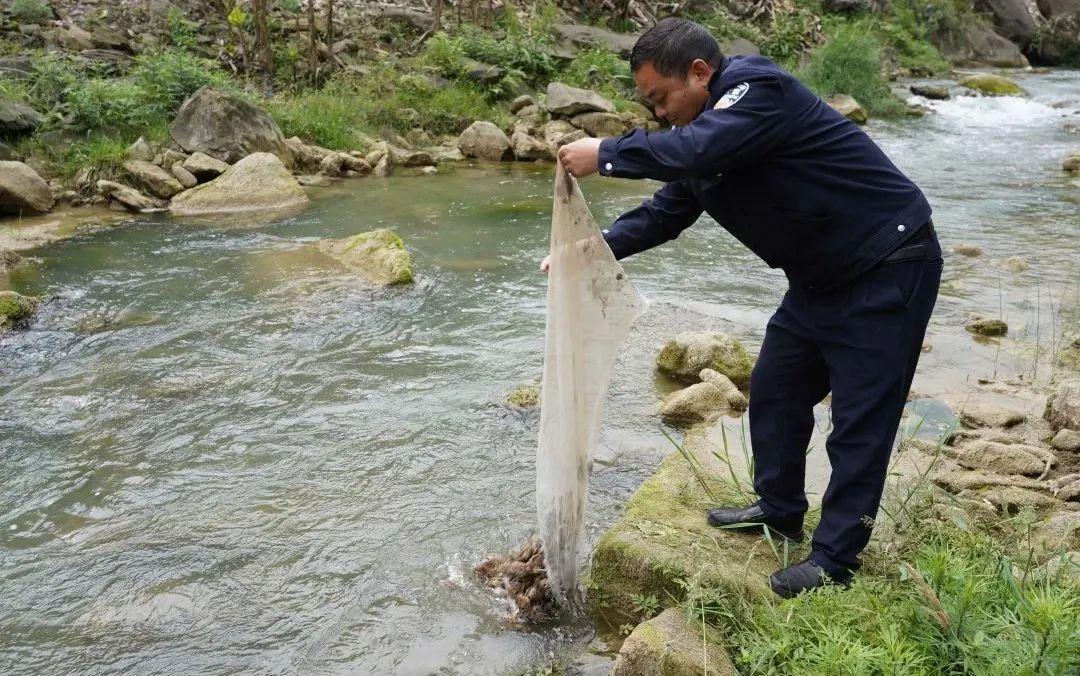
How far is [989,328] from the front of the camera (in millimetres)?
6590

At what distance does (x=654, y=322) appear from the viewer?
22.4 ft

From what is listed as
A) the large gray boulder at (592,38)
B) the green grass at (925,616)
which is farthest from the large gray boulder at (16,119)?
the large gray boulder at (592,38)

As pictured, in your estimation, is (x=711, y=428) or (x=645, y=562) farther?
(x=711, y=428)

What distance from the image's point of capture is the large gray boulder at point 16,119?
11.0 metres

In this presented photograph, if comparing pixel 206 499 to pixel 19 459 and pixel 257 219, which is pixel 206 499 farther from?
pixel 257 219

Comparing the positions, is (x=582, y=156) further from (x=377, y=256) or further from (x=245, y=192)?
(x=245, y=192)

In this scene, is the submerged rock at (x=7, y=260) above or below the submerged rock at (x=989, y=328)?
below

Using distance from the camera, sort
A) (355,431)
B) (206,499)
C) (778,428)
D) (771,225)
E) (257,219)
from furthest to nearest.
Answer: (257,219) → (355,431) → (206,499) → (778,428) → (771,225)

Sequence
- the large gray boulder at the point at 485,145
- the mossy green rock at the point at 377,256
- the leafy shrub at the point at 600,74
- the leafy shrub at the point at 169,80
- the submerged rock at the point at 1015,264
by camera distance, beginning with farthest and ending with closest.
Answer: the leafy shrub at the point at 600,74 → the large gray boulder at the point at 485,145 → the leafy shrub at the point at 169,80 → the submerged rock at the point at 1015,264 → the mossy green rock at the point at 377,256

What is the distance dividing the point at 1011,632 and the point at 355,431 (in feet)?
11.7

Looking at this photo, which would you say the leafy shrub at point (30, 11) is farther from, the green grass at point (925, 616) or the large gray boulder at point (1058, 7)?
the large gray boulder at point (1058, 7)

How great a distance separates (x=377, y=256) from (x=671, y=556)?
17.9 ft

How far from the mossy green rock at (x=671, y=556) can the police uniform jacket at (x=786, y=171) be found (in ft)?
3.16

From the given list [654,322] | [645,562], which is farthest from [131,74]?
[645,562]
